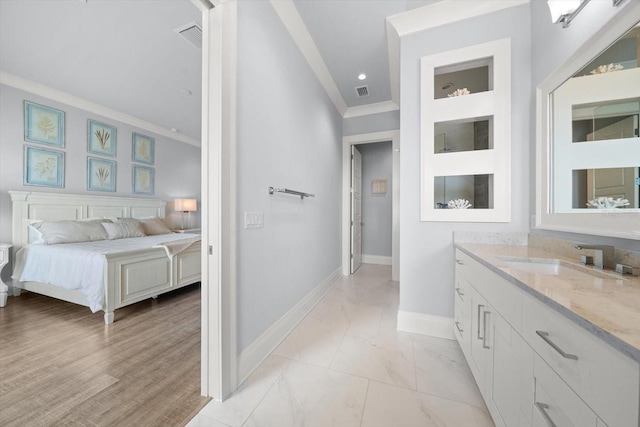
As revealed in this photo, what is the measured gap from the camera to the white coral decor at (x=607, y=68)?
112cm

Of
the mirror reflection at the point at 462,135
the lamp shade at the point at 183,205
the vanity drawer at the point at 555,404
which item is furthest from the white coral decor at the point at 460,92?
the lamp shade at the point at 183,205

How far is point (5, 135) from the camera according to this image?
9.53 ft

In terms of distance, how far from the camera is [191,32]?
7.29ft

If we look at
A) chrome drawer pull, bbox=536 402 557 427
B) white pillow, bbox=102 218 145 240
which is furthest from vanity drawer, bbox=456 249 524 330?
white pillow, bbox=102 218 145 240

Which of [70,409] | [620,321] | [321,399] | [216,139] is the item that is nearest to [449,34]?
[216,139]

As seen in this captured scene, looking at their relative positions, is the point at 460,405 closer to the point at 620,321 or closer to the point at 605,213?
the point at 620,321

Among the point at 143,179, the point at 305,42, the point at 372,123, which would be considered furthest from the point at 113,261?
the point at 372,123

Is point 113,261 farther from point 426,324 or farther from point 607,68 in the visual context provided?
point 607,68

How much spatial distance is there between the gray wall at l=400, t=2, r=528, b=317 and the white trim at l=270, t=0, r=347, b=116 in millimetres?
915

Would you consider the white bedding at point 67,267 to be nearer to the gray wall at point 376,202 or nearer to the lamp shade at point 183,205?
the lamp shade at point 183,205

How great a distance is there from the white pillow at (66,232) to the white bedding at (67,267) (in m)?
0.14

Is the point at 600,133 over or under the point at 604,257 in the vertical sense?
over

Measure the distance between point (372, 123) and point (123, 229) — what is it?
416 cm

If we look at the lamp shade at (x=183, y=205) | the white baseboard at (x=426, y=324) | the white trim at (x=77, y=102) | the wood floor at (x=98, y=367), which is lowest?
the wood floor at (x=98, y=367)
